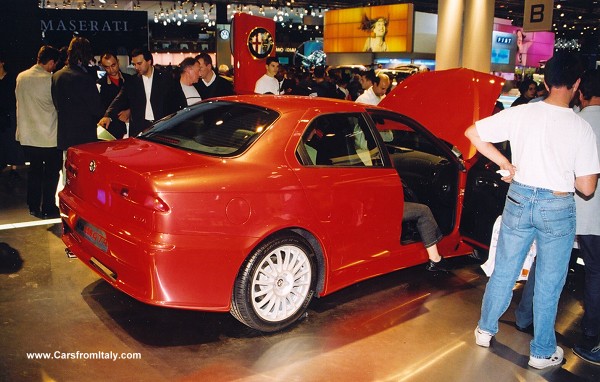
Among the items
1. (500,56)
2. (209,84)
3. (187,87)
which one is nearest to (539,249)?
(187,87)

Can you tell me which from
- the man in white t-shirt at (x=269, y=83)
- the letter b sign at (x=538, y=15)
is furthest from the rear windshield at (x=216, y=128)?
the letter b sign at (x=538, y=15)

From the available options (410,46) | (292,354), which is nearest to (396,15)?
(410,46)

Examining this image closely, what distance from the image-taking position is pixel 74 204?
386 cm

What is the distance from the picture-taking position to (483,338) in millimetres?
3738

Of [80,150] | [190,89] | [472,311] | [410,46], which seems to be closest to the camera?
[80,150]

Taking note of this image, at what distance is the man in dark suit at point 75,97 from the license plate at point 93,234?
2.58 m

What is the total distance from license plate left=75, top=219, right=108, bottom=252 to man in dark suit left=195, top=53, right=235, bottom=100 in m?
3.29

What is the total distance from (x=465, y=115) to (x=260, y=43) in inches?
235

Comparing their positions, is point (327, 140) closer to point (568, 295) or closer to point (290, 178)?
point (290, 178)

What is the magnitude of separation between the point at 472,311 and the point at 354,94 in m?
7.70

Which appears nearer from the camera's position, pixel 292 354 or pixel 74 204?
pixel 292 354

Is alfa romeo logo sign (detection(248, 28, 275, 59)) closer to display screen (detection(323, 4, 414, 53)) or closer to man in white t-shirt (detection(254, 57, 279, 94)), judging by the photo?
man in white t-shirt (detection(254, 57, 279, 94))

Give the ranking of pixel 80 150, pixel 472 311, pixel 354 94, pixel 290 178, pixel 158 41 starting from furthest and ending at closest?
pixel 158 41, pixel 354 94, pixel 472 311, pixel 80 150, pixel 290 178

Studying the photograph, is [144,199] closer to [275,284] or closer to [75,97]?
[275,284]
